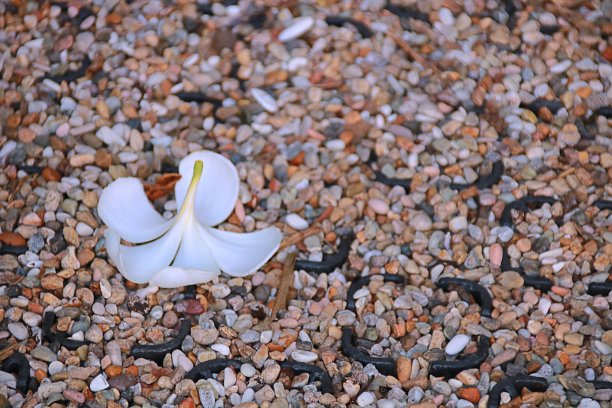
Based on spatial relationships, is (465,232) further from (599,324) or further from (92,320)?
(92,320)

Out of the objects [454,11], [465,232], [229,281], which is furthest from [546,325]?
[454,11]

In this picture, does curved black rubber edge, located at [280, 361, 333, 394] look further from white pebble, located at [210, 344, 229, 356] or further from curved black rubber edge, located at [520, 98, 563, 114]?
curved black rubber edge, located at [520, 98, 563, 114]

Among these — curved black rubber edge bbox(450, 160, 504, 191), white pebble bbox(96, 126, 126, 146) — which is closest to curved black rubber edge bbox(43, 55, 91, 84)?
white pebble bbox(96, 126, 126, 146)

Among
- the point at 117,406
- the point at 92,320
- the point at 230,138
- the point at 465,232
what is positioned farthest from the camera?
the point at 230,138

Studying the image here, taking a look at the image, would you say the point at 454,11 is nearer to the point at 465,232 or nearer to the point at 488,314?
the point at 465,232

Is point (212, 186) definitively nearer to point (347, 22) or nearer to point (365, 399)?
point (365, 399)

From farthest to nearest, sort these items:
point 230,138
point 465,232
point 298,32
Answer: point 298,32, point 230,138, point 465,232

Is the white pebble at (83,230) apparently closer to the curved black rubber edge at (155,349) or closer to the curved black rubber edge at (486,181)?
the curved black rubber edge at (155,349)

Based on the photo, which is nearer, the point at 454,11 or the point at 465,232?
the point at 465,232
